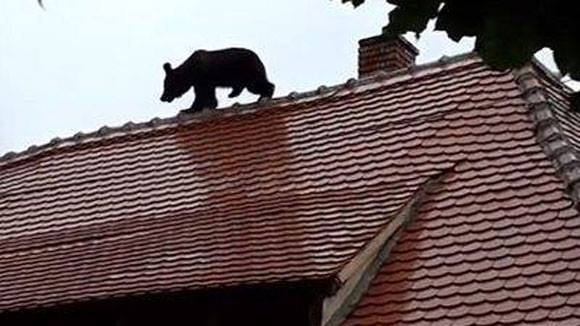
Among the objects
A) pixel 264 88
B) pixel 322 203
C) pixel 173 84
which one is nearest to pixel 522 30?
pixel 322 203

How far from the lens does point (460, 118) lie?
10953mm

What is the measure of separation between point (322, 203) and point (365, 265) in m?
1.21

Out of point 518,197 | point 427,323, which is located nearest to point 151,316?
point 427,323

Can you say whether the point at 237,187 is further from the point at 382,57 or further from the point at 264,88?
the point at 382,57

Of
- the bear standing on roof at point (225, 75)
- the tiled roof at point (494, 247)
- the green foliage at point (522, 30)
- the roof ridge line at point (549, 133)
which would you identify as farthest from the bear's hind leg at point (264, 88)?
the green foliage at point (522, 30)

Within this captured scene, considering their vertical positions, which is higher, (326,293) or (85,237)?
(85,237)

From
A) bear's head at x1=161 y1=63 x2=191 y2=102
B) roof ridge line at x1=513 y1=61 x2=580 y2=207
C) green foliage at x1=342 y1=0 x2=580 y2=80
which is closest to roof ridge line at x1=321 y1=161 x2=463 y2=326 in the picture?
roof ridge line at x1=513 y1=61 x2=580 y2=207

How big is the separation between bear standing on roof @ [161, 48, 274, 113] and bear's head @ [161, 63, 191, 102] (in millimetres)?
100

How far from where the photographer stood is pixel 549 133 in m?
10.0

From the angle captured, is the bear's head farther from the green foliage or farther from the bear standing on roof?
the green foliage

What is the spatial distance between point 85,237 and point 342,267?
3355mm

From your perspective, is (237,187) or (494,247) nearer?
(494,247)

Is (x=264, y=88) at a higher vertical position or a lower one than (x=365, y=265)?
higher

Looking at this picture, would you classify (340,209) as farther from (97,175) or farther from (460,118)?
(97,175)
